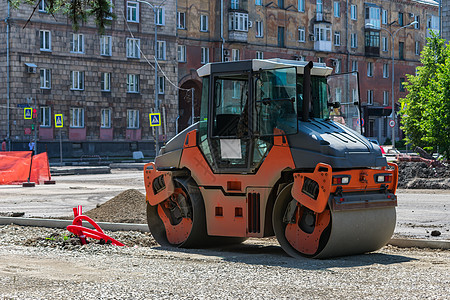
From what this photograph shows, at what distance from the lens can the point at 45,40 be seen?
59344 mm

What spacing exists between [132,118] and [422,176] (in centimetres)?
3690

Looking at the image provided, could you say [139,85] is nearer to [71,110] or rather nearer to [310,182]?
[71,110]

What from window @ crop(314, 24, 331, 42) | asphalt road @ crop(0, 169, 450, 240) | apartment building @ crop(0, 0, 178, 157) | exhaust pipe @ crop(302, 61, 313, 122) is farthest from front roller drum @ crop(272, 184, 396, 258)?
window @ crop(314, 24, 331, 42)

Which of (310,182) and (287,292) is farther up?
(310,182)

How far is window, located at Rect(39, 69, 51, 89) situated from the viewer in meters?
59.3

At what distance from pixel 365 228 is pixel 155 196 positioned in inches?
142

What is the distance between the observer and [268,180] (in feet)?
38.3

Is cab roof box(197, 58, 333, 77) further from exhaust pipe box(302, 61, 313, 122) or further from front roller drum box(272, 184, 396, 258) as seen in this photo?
front roller drum box(272, 184, 396, 258)

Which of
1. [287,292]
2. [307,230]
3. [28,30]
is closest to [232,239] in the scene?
[307,230]

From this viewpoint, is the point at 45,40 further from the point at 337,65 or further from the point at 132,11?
the point at 337,65

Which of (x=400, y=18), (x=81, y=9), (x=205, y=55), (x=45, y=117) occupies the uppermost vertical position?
(x=400, y=18)

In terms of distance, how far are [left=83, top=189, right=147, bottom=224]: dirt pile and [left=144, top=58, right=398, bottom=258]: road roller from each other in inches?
153

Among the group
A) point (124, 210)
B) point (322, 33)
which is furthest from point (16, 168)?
point (322, 33)

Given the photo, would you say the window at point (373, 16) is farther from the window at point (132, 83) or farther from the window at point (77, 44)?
the window at point (77, 44)
